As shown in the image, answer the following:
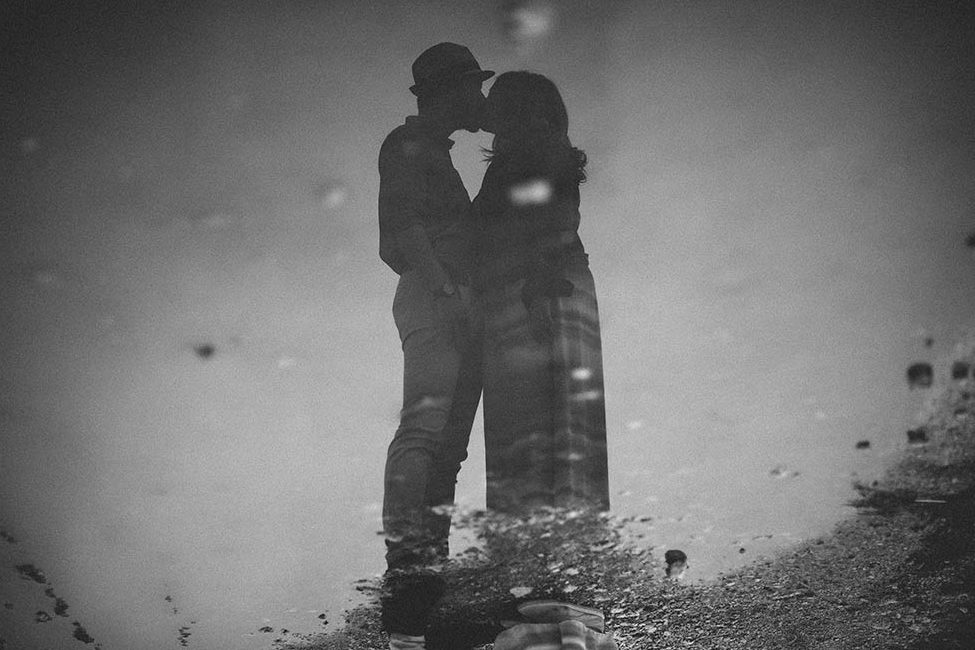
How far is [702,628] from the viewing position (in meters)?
2.93

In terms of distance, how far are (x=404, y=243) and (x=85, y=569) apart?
212 centimetres

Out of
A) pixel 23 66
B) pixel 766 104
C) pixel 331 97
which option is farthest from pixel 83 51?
pixel 766 104

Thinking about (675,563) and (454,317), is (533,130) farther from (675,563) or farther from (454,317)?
(675,563)

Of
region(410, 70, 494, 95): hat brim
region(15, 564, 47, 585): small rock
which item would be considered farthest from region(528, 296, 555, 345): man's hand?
region(15, 564, 47, 585): small rock

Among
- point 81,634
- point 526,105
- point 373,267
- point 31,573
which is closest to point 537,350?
point 373,267

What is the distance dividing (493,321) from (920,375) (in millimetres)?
1510

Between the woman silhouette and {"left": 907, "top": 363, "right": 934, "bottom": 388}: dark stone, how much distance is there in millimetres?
1095

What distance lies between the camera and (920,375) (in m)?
2.36

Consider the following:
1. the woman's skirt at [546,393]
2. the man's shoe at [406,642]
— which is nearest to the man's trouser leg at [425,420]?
the woman's skirt at [546,393]

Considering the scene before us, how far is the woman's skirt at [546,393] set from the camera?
225 centimetres

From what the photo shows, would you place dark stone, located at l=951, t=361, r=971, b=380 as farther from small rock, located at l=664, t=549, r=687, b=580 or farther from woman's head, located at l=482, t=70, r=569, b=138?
woman's head, located at l=482, t=70, r=569, b=138

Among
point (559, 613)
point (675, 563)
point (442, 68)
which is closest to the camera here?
point (442, 68)

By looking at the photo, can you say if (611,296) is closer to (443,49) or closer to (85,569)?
(443,49)

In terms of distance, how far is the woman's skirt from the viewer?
2.25 m
